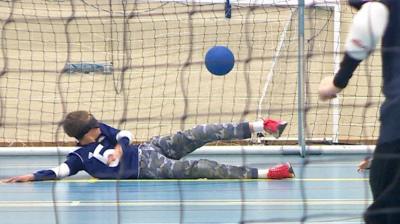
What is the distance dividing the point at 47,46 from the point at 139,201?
12.8ft

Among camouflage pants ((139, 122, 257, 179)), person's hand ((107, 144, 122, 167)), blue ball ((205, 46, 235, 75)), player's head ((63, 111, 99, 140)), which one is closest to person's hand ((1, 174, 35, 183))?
player's head ((63, 111, 99, 140))

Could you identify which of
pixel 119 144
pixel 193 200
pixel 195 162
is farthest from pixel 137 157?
pixel 193 200

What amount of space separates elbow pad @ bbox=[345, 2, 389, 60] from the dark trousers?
10.3 inches

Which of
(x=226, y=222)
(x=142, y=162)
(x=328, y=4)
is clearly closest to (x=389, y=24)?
(x=226, y=222)

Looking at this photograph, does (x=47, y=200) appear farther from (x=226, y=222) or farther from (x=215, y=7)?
(x=215, y=7)

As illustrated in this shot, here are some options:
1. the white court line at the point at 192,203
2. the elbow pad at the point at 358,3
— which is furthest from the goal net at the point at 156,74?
the elbow pad at the point at 358,3

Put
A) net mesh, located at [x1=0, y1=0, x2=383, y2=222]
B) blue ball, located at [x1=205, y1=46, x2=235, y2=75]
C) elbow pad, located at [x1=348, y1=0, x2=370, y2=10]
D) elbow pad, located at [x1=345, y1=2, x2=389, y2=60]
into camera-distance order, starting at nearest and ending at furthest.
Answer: elbow pad, located at [x1=345, y1=2, x2=389, y2=60], elbow pad, located at [x1=348, y1=0, x2=370, y2=10], blue ball, located at [x1=205, y1=46, x2=235, y2=75], net mesh, located at [x1=0, y1=0, x2=383, y2=222]

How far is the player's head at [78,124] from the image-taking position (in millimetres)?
4121

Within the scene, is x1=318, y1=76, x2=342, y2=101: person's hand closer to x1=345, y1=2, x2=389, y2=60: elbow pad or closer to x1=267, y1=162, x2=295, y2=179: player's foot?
x1=345, y1=2, x2=389, y2=60: elbow pad

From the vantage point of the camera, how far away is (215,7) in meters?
6.53

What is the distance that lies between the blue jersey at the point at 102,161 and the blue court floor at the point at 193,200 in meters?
0.05

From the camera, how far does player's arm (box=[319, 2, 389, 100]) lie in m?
2.05

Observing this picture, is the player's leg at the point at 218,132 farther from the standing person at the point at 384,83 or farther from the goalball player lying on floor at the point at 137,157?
the standing person at the point at 384,83

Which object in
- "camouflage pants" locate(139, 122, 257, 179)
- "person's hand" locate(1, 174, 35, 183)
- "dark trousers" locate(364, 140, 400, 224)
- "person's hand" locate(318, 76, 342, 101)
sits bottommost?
"person's hand" locate(1, 174, 35, 183)
